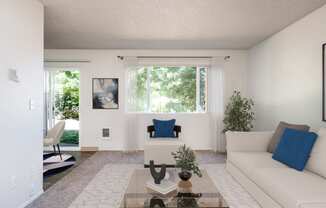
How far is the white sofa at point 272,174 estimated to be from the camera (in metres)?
1.98

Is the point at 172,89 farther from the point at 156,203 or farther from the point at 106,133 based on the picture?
the point at 156,203

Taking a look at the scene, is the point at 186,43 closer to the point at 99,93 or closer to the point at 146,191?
the point at 99,93

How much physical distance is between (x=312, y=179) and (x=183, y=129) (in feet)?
11.6

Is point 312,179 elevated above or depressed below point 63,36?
below

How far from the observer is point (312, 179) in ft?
7.59

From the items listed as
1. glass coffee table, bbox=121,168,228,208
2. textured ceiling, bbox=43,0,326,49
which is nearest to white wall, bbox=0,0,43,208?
textured ceiling, bbox=43,0,326,49

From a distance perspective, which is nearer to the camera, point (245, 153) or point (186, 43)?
point (245, 153)

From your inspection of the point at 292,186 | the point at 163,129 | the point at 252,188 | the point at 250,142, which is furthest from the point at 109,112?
the point at 292,186

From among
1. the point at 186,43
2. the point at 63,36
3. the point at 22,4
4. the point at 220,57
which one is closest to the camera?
the point at 22,4

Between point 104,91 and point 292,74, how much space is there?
158 inches

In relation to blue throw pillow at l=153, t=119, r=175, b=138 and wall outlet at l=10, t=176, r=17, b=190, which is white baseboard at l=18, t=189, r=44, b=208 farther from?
blue throw pillow at l=153, t=119, r=175, b=138

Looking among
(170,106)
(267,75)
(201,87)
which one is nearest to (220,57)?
(201,87)

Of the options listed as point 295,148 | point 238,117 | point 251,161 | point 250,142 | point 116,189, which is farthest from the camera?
point 238,117

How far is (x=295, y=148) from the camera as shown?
8.84 feet
